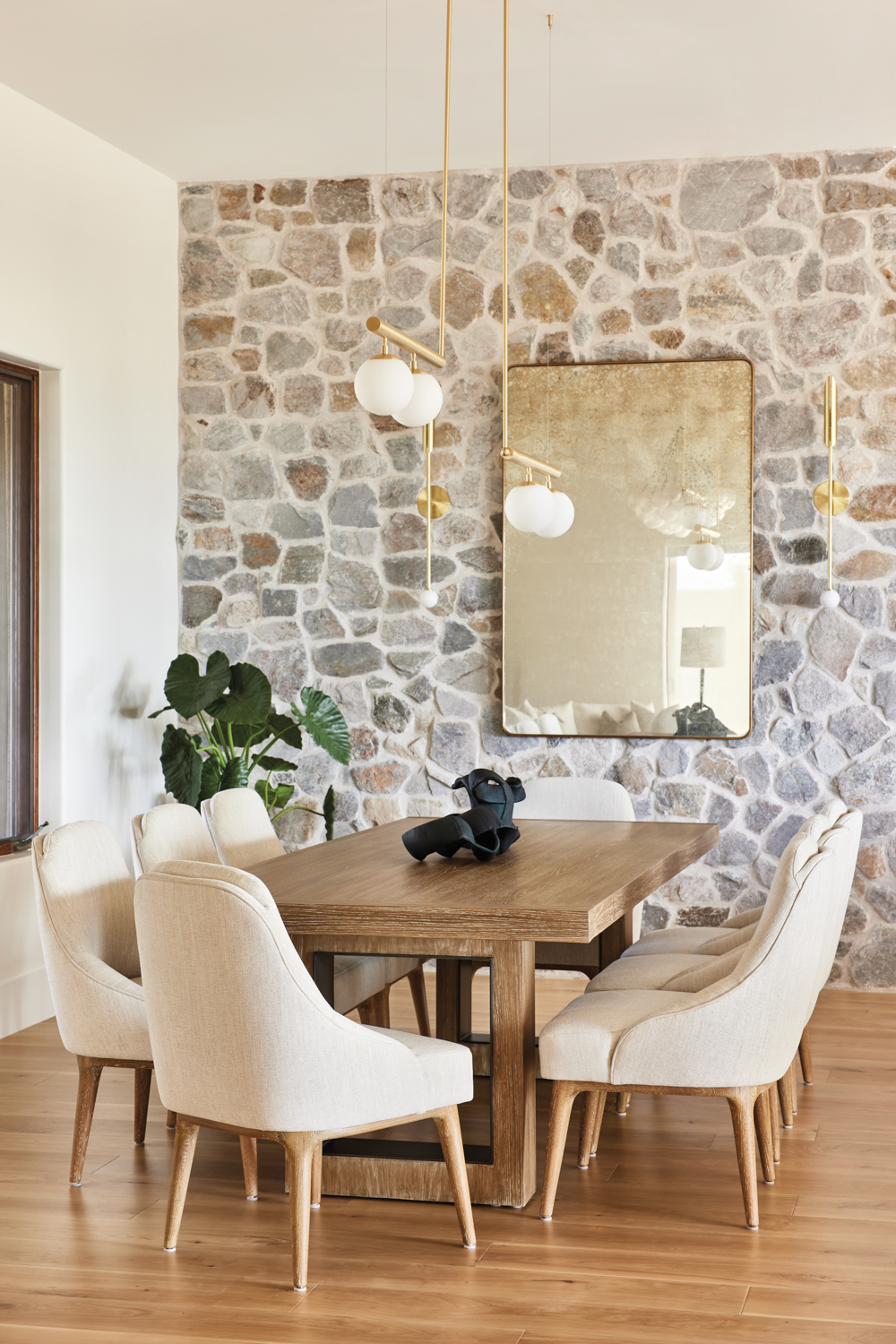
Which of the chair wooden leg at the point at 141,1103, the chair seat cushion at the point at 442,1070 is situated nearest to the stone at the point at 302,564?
the chair wooden leg at the point at 141,1103

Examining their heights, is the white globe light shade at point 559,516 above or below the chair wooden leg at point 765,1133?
above

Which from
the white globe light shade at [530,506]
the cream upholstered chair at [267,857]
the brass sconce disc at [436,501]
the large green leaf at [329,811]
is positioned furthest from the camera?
the brass sconce disc at [436,501]

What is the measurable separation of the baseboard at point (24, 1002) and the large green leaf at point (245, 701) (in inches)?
45.0

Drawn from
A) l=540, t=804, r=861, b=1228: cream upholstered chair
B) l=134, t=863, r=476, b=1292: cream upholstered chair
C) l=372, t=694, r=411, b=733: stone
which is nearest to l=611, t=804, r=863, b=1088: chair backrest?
l=540, t=804, r=861, b=1228: cream upholstered chair

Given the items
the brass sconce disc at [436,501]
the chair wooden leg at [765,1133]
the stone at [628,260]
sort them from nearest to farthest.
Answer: the chair wooden leg at [765,1133] < the stone at [628,260] < the brass sconce disc at [436,501]

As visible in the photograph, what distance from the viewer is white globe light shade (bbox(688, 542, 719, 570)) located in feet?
17.9

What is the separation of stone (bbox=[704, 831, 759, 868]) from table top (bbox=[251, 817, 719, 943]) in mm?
1100

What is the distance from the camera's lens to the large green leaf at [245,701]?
5.37 meters

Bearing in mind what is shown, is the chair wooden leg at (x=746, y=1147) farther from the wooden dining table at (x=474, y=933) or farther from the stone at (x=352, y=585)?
the stone at (x=352, y=585)

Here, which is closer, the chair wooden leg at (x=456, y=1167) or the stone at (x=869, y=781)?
the chair wooden leg at (x=456, y=1167)

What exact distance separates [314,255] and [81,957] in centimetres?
356

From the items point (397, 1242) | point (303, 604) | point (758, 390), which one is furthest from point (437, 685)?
point (397, 1242)

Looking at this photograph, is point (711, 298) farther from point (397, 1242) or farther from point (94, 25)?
point (397, 1242)

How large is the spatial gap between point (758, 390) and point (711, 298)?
16.2 inches
